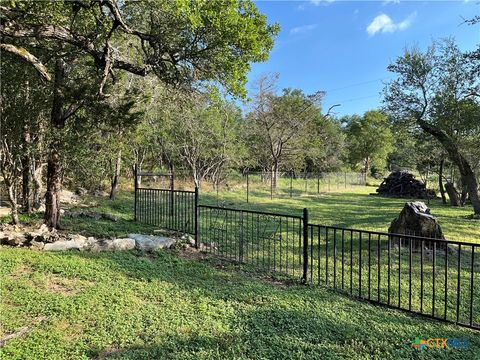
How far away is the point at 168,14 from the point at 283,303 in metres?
5.33

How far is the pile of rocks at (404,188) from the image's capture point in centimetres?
2091

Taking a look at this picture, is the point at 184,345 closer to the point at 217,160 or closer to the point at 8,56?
the point at 8,56

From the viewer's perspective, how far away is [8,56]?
16.7ft

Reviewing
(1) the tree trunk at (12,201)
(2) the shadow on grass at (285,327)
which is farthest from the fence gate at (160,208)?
(2) the shadow on grass at (285,327)

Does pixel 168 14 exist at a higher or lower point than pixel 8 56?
higher

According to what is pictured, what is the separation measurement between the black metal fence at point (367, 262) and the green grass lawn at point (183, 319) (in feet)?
1.26

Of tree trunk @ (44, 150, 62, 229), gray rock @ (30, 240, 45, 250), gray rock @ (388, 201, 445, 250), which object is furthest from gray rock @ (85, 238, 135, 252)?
gray rock @ (388, 201, 445, 250)

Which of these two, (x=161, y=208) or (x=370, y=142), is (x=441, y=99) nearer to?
(x=161, y=208)

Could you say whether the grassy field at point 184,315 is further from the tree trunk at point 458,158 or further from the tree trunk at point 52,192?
the tree trunk at point 458,158

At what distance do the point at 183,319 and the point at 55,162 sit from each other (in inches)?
170

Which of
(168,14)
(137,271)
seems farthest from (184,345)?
(168,14)

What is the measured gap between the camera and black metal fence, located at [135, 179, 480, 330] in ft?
11.3
